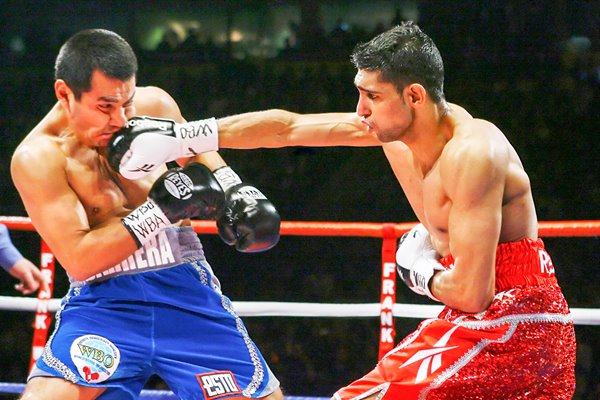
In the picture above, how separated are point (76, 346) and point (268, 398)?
453 millimetres

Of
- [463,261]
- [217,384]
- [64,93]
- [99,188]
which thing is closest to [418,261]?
[463,261]

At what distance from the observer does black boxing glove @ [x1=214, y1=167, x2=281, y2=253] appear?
6.27 feet

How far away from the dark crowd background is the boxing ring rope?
91.5 inches

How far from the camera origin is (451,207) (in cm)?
168

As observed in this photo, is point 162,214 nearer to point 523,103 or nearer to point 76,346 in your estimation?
point 76,346

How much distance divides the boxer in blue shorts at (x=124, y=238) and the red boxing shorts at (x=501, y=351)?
1.33 feet

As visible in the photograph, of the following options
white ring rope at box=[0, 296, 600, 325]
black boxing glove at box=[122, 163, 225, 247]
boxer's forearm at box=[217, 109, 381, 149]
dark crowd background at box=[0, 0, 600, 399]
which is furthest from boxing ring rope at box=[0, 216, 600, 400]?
dark crowd background at box=[0, 0, 600, 399]

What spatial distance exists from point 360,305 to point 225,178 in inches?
35.8

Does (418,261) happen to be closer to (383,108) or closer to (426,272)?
(426,272)

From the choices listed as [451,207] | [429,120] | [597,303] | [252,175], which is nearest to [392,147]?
[429,120]

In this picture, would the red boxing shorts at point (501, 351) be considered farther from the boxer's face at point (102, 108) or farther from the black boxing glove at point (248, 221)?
the boxer's face at point (102, 108)

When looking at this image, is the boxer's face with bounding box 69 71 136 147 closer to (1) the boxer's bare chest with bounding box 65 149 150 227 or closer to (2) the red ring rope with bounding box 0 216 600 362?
(1) the boxer's bare chest with bounding box 65 149 150 227

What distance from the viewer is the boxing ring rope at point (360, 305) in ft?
8.39

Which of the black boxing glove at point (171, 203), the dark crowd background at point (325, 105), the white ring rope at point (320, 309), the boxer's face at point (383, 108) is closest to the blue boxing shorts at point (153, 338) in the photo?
the black boxing glove at point (171, 203)
